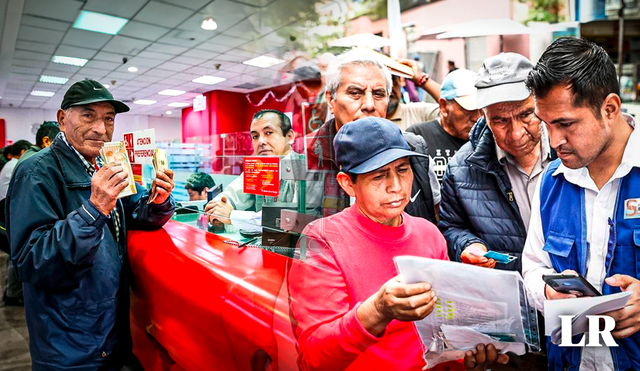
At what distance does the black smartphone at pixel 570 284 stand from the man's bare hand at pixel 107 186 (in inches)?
50.0

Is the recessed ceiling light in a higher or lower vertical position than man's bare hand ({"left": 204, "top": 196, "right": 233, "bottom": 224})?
higher

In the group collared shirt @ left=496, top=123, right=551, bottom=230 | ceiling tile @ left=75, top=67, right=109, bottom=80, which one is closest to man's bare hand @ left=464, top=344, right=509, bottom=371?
collared shirt @ left=496, top=123, right=551, bottom=230

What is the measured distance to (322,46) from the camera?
166 centimetres

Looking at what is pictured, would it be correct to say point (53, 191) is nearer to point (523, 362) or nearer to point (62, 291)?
point (62, 291)

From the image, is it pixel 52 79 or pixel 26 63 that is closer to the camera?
pixel 52 79

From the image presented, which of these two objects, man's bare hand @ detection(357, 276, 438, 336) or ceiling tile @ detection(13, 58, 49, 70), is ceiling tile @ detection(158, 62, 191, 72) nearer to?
ceiling tile @ detection(13, 58, 49, 70)

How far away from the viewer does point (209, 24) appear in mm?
2508

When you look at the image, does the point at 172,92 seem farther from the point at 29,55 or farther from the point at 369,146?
the point at 369,146

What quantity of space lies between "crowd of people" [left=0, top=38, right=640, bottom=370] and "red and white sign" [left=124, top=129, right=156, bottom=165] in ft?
0.32

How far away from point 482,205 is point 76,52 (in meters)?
2.17

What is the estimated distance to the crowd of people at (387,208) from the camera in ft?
2.62

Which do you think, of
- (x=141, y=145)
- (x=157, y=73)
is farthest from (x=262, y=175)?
(x=157, y=73)

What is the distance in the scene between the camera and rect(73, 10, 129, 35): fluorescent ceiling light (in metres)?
2.03

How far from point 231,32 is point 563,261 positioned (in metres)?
2.22
